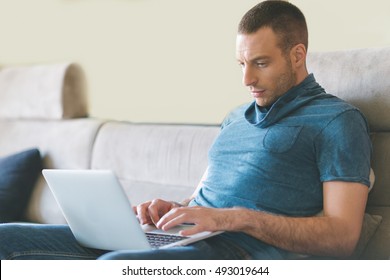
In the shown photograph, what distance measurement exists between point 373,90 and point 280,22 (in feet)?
1.03

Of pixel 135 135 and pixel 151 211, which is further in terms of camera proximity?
pixel 135 135

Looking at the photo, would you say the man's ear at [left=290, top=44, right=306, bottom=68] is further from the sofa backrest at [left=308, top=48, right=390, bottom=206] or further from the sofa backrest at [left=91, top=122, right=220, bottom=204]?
the sofa backrest at [left=91, top=122, right=220, bottom=204]

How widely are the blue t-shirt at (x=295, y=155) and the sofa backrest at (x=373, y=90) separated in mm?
112

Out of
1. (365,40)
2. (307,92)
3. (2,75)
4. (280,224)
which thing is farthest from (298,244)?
(2,75)

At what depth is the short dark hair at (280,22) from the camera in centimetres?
183

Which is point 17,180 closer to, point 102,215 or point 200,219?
point 102,215

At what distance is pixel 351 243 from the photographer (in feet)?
5.32

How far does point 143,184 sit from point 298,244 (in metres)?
1.10

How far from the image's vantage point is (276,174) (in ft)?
5.72

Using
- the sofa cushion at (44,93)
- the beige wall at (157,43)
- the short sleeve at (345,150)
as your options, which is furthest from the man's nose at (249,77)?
the sofa cushion at (44,93)

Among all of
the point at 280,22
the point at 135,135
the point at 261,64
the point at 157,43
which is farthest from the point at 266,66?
the point at 157,43

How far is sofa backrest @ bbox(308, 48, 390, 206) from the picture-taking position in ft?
6.08

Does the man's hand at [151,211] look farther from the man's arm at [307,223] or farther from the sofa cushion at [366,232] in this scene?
the sofa cushion at [366,232]
